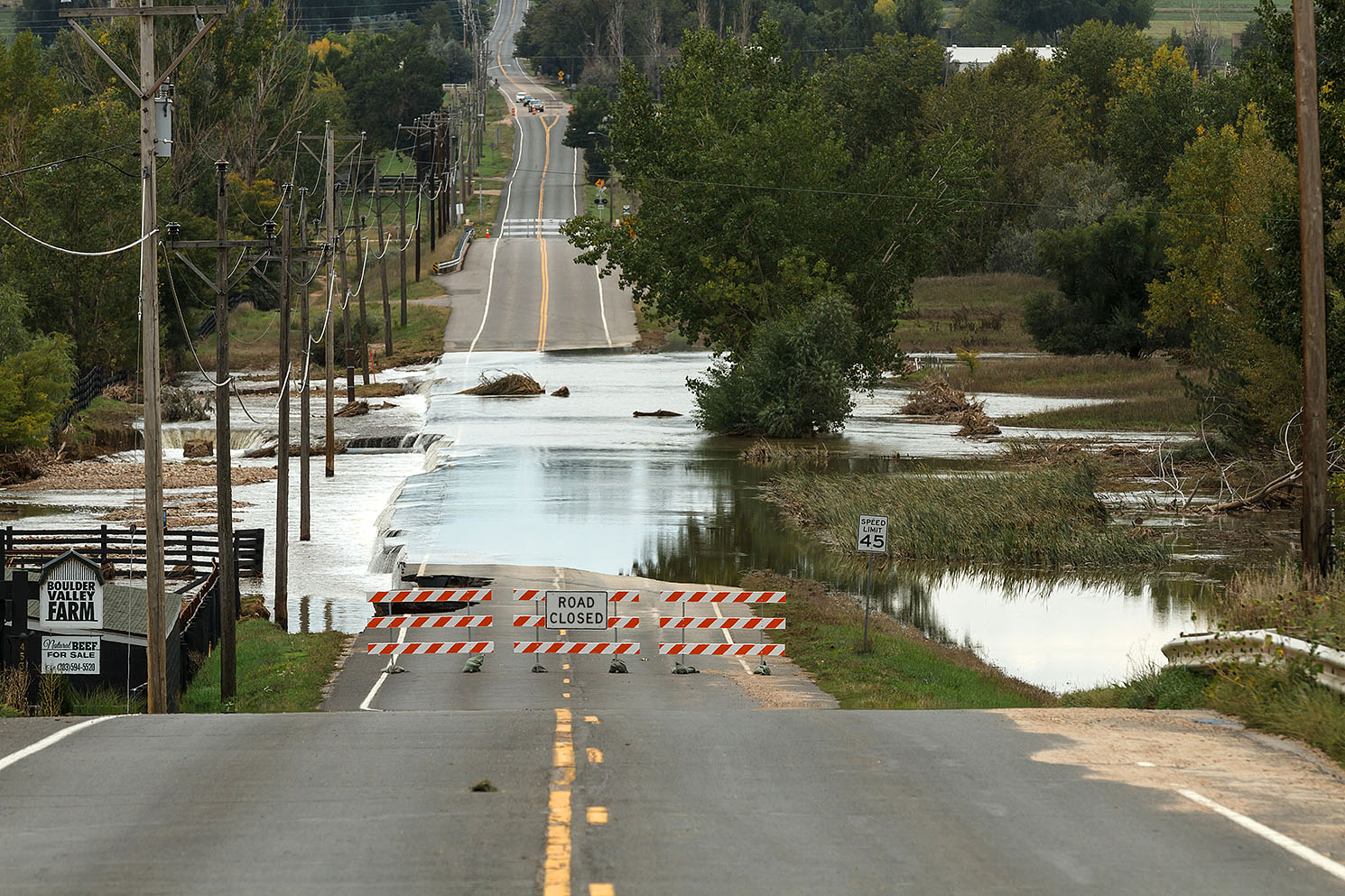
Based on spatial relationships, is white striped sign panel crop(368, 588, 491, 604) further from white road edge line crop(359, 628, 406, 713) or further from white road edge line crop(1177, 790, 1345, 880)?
white road edge line crop(1177, 790, 1345, 880)

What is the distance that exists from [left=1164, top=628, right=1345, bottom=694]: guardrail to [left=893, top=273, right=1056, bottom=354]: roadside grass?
234 ft

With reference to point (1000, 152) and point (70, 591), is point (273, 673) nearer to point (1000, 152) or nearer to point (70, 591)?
point (70, 591)

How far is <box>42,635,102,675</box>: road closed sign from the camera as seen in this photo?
62.3 ft

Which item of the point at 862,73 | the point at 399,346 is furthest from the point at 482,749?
the point at 862,73

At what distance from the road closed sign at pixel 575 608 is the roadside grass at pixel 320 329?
205 ft

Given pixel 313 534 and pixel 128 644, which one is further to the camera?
pixel 313 534

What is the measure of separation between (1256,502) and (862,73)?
293 feet

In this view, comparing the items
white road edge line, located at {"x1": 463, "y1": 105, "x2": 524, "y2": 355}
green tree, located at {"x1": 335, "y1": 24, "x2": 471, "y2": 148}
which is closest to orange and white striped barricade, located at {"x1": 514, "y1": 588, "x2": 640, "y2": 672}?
white road edge line, located at {"x1": 463, "y1": 105, "x2": 524, "y2": 355}

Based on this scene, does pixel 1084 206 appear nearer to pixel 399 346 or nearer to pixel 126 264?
pixel 399 346

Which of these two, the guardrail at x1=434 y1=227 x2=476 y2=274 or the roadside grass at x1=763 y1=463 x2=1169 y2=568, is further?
the guardrail at x1=434 y1=227 x2=476 y2=274

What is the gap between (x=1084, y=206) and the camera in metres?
96.2

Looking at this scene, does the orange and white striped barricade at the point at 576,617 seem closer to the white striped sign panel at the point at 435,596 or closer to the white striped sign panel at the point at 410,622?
the white striped sign panel at the point at 435,596

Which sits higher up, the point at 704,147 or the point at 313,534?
the point at 704,147

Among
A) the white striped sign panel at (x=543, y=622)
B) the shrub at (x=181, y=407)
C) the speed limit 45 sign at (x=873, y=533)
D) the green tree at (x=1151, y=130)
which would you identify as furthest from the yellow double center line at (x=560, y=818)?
the green tree at (x=1151, y=130)
